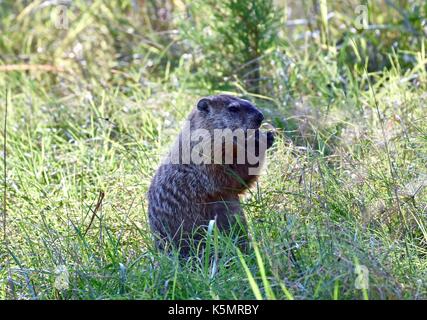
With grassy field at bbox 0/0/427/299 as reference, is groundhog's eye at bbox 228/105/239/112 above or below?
above

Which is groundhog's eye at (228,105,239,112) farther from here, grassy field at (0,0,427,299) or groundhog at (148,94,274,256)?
grassy field at (0,0,427,299)

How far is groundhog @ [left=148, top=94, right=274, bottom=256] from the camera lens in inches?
175

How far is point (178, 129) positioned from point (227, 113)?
3.31ft

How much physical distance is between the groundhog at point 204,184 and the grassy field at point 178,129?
138mm

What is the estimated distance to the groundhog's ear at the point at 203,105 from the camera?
191 inches

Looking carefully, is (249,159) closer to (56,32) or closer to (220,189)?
(220,189)

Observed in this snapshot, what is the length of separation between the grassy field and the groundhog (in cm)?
14

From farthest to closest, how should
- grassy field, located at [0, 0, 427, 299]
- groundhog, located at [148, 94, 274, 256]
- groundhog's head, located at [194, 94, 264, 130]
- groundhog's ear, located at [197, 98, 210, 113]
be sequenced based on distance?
1. groundhog's ear, located at [197, 98, 210, 113]
2. groundhog's head, located at [194, 94, 264, 130]
3. groundhog, located at [148, 94, 274, 256]
4. grassy field, located at [0, 0, 427, 299]

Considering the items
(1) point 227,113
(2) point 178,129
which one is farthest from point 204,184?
(2) point 178,129

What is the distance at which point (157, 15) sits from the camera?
27.2 ft

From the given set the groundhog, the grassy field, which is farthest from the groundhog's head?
the grassy field

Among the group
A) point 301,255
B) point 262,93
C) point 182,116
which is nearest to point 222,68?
point 262,93

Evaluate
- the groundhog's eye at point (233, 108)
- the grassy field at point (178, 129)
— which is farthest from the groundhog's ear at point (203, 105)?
the grassy field at point (178, 129)

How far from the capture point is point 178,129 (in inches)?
227
